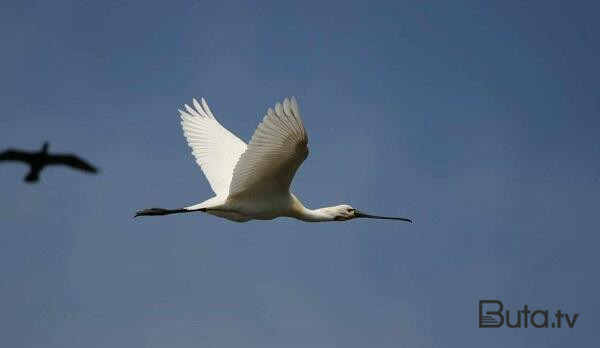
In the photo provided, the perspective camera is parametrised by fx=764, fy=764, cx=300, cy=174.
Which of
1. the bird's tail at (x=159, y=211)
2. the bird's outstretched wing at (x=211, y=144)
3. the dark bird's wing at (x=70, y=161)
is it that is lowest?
the dark bird's wing at (x=70, y=161)

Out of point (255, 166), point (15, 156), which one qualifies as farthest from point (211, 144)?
point (15, 156)

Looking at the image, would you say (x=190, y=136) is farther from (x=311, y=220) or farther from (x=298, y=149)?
(x=298, y=149)

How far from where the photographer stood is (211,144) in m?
12.8

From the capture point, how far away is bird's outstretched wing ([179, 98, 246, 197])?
12.2m

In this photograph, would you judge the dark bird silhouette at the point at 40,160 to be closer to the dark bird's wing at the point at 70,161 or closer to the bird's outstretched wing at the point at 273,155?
the dark bird's wing at the point at 70,161

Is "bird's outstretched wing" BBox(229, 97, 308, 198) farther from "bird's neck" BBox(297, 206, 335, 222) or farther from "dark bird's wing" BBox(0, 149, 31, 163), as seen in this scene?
"dark bird's wing" BBox(0, 149, 31, 163)

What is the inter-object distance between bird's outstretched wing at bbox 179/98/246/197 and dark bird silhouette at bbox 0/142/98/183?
26.7 feet

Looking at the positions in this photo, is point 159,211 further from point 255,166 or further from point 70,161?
point 70,161

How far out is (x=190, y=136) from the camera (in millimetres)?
12906

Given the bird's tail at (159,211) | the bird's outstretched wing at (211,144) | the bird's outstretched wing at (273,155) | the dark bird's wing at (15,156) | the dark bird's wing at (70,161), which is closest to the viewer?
the dark bird's wing at (15,156)

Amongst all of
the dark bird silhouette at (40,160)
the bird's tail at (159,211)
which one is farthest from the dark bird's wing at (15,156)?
the bird's tail at (159,211)

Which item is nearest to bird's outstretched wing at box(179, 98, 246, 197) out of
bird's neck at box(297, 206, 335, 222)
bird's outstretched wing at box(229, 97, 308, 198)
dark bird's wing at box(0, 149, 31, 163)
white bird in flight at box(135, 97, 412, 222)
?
white bird in flight at box(135, 97, 412, 222)

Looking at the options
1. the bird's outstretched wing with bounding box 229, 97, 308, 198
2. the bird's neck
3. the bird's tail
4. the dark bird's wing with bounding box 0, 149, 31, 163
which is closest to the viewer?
the dark bird's wing with bounding box 0, 149, 31, 163

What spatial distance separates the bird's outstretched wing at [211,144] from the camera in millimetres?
12219
